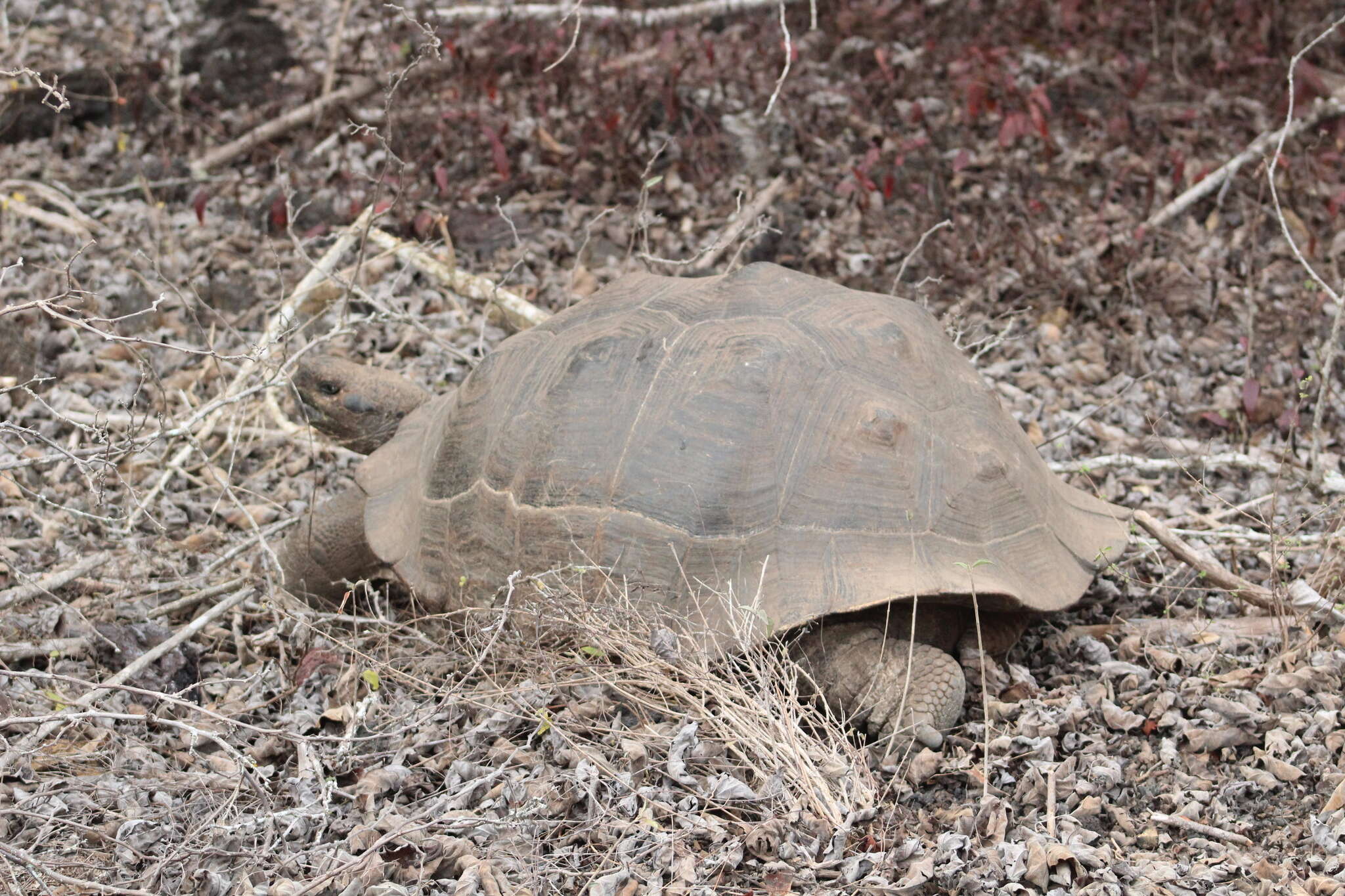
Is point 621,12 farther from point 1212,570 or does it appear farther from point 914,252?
point 1212,570

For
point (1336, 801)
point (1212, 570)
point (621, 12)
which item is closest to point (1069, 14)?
point (621, 12)

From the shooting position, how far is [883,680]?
303 centimetres

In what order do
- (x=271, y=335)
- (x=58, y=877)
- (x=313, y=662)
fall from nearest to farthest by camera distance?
(x=58, y=877), (x=313, y=662), (x=271, y=335)

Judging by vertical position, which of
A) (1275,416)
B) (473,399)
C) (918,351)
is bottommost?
(1275,416)

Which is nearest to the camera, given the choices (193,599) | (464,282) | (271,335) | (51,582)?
(51,582)

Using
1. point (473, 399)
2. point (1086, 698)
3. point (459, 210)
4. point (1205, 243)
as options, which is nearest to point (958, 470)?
point (1086, 698)

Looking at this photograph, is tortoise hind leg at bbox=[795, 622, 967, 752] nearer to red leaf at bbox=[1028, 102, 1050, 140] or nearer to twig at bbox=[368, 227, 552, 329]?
twig at bbox=[368, 227, 552, 329]

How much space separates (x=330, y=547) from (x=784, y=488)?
169 cm

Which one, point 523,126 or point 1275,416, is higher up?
point 523,126

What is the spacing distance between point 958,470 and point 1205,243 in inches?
122

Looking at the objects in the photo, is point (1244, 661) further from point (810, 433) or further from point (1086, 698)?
point (810, 433)

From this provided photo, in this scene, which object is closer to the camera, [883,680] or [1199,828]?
[1199,828]

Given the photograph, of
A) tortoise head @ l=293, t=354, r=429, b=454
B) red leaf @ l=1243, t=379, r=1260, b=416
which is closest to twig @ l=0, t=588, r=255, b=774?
tortoise head @ l=293, t=354, r=429, b=454

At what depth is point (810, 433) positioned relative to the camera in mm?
3111
